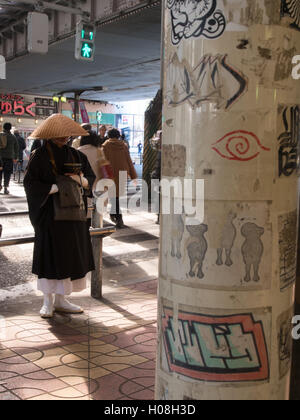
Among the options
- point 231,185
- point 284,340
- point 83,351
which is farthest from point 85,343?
point 231,185

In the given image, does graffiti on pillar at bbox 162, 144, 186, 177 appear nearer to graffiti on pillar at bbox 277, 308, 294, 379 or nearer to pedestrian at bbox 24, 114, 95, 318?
graffiti on pillar at bbox 277, 308, 294, 379

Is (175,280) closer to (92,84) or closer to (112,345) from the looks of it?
(112,345)

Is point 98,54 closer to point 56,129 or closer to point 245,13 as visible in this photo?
point 56,129

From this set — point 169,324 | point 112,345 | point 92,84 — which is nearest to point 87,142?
point 112,345

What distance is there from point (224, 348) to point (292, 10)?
1.17m

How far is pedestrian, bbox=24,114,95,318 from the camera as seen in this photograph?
15.9 feet

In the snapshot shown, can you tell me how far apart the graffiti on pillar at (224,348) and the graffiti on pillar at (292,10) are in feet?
3.31

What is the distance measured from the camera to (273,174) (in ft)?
5.96

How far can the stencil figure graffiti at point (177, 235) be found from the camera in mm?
1889

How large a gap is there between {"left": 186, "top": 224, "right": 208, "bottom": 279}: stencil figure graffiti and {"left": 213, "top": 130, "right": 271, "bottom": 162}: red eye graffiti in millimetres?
258

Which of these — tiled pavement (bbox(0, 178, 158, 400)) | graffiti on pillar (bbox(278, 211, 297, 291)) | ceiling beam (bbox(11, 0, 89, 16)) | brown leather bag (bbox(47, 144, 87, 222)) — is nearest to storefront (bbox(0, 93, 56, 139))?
ceiling beam (bbox(11, 0, 89, 16))

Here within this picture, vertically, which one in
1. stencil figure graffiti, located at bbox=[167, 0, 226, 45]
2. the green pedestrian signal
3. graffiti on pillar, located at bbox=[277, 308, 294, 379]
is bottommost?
graffiti on pillar, located at bbox=[277, 308, 294, 379]

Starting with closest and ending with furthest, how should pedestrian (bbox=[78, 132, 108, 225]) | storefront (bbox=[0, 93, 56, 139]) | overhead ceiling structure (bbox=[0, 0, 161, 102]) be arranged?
pedestrian (bbox=[78, 132, 108, 225]) → overhead ceiling structure (bbox=[0, 0, 161, 102]) → storefront (bbox=[0, 93, 56, 139])

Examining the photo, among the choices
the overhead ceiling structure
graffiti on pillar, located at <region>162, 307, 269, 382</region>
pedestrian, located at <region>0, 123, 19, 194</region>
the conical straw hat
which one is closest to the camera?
graffiti on pillar, located at <region>162, 307, 269, 382</region>
